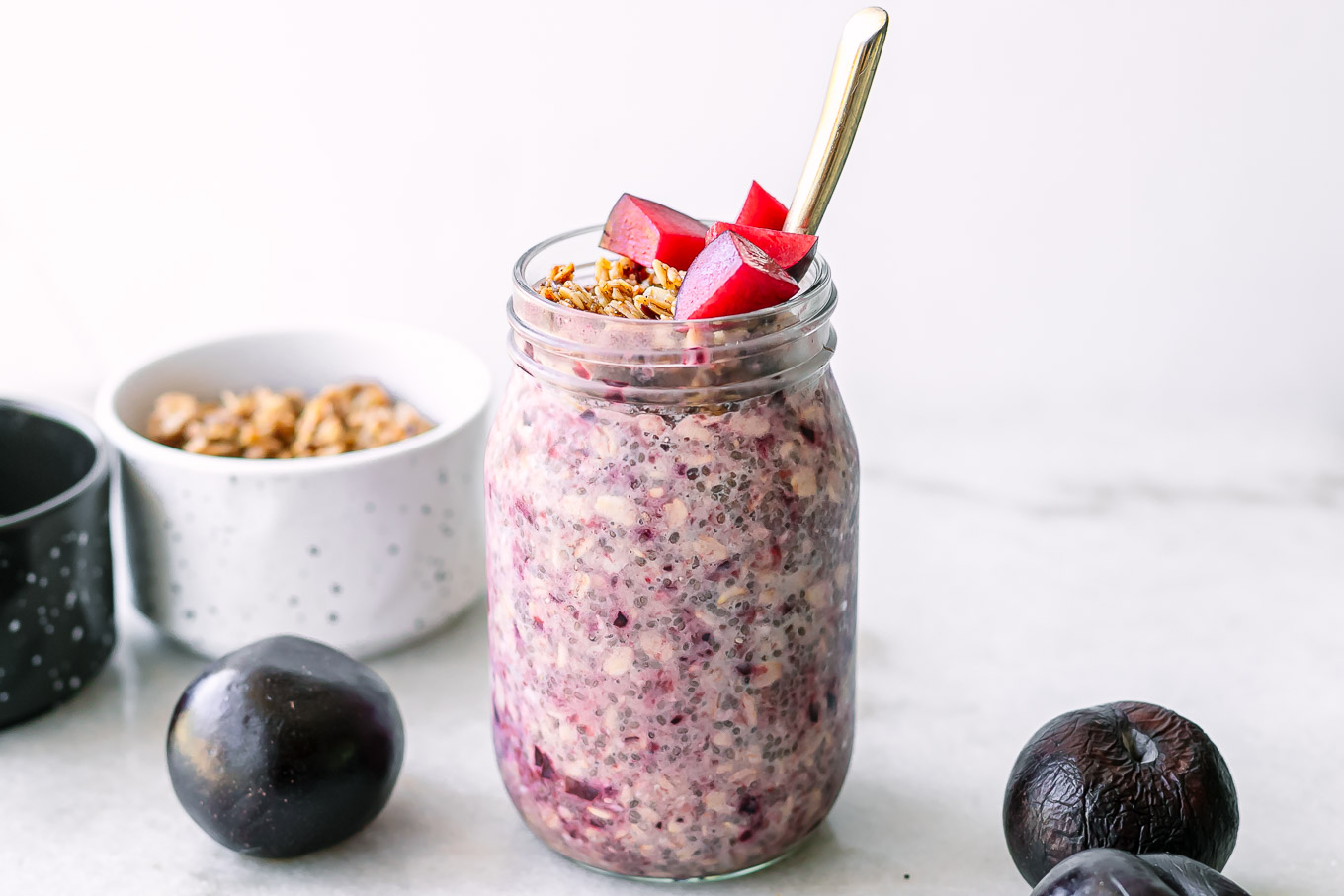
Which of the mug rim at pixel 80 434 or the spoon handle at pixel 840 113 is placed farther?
the mug rim at pixel 80 434

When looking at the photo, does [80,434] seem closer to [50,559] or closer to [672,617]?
[50,559]

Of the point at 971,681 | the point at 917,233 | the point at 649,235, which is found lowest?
the point at 971,681

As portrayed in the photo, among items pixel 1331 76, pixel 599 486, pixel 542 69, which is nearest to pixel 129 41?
pixel 542 69

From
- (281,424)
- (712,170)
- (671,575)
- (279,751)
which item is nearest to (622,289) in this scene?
(671,575)

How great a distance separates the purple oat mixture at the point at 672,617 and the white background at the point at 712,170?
0.58 metres

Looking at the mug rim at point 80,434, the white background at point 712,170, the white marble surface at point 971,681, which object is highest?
the white background at point 712,170

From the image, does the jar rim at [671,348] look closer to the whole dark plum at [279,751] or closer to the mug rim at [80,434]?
the whole dark plum at [279,751]

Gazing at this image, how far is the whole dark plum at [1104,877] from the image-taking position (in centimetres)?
59

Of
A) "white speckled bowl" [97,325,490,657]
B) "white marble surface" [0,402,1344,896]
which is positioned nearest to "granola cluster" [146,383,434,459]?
"white speckled bowl" [97,325,490,657]

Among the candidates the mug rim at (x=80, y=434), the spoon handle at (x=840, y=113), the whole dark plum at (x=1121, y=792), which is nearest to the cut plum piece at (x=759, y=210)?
the spoon handle at (x=840, y=113)

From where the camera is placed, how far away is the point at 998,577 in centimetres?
110

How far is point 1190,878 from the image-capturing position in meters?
0.61

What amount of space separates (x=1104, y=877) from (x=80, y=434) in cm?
74

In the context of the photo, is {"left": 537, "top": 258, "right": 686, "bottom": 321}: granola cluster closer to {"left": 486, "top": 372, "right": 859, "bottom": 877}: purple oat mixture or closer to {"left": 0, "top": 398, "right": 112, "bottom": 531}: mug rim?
{"left": 486, "top": 372, "right": 859, "bottom": 877}: purple oat mixture
